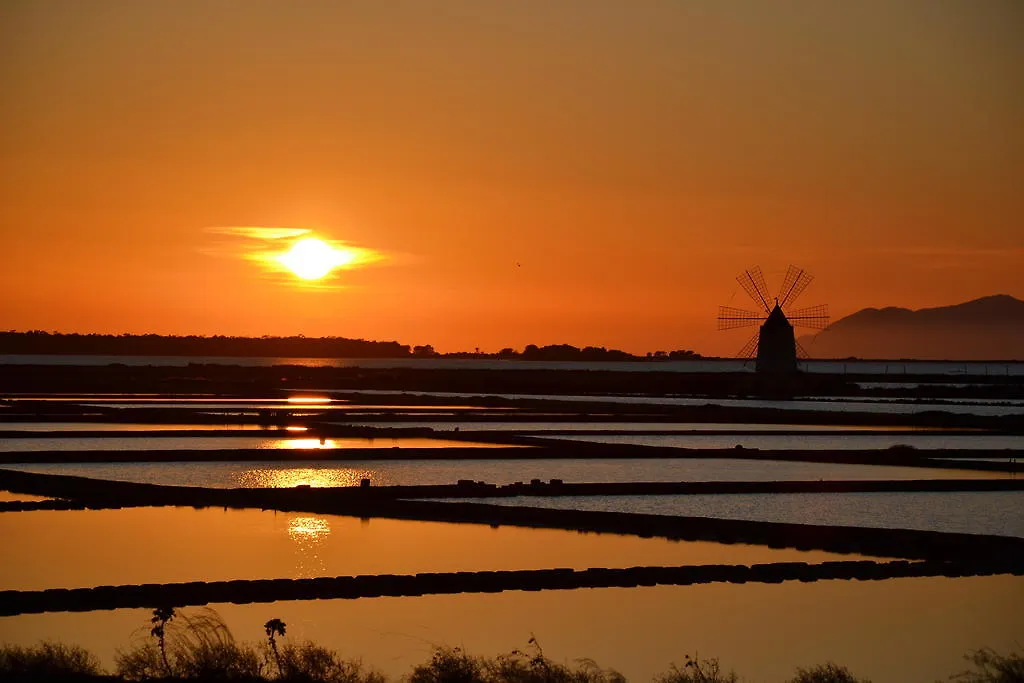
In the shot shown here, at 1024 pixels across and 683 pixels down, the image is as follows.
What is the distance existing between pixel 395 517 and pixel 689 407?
28361 millimetres

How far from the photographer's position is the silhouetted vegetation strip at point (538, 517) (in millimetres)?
13219

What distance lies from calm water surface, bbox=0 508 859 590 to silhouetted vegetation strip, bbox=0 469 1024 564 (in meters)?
0.33

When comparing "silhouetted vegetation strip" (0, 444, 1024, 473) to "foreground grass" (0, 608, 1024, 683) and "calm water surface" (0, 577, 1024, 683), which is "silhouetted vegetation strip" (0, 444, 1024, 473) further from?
"foreground grass" (0, 608, 1024, 683)

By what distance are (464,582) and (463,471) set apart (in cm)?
970

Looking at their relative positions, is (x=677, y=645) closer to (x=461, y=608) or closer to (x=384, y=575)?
(x=461, y=608)

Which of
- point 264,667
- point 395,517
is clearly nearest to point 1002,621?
point 264,667

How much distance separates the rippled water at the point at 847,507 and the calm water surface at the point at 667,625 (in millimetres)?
3364

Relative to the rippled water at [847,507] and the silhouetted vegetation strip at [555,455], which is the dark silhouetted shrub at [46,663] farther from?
the silhouetted vegetation strip at [555,455]

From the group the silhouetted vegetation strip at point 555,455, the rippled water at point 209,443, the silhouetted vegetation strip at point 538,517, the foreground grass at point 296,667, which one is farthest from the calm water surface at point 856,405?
the foreground grass at point 296,667

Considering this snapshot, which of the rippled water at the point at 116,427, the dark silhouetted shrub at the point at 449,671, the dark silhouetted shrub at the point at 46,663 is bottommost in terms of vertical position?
the dark silhouetted shrub at the point at 449,671

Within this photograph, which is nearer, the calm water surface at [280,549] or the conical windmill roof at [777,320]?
the calm water surface at [280,549]

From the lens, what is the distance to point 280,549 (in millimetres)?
13078

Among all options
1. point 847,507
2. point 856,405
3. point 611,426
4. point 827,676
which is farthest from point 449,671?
point 856,405

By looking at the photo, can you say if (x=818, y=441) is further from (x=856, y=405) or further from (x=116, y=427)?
(x=856, y=405)
